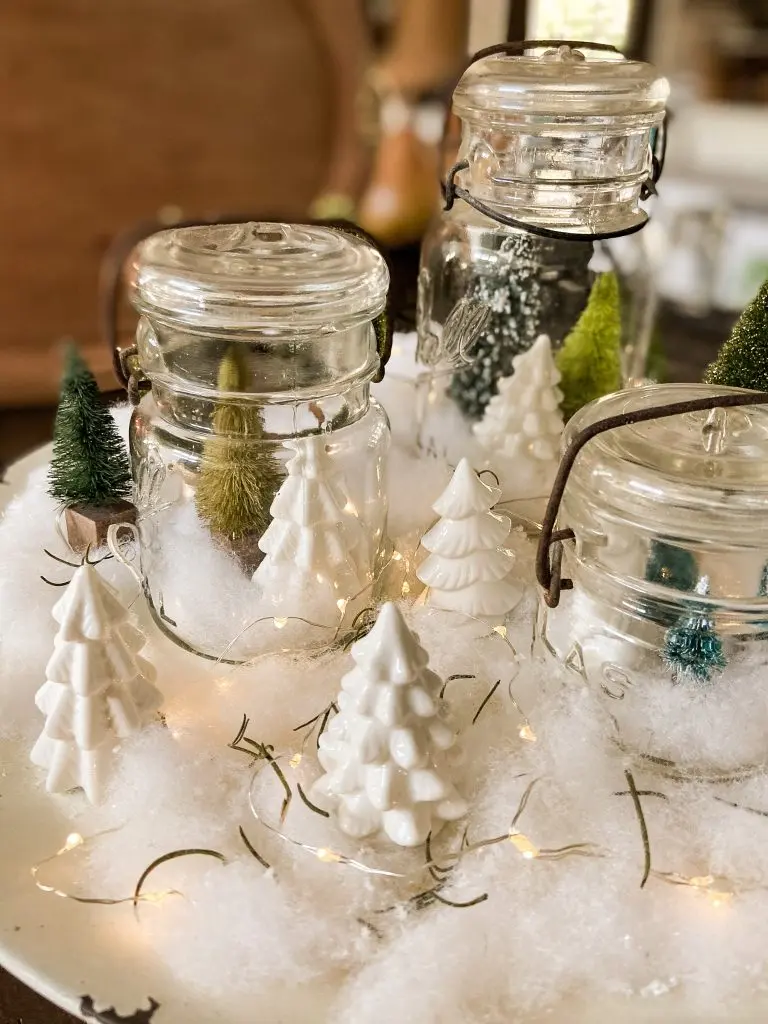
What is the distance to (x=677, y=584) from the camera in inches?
19.8

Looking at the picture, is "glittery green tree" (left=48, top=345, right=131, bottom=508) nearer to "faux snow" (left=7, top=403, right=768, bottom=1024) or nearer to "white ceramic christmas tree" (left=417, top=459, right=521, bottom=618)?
"faux snow" (left=7, top=403, right=768, bottom=1024)

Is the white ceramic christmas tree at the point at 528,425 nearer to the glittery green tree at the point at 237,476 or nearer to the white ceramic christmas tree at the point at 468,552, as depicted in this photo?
the white ceramic christmas tree at the point at 468,552

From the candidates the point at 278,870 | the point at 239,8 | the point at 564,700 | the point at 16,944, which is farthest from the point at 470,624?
the point at 239,8

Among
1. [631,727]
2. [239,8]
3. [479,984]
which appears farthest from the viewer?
[239,8]

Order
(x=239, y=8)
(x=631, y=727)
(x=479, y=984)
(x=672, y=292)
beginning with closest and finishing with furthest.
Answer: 1. (x=479, y=984)
2. (x=631, y=727)
3. (x=239, y=8)
4. (x=672, y=292)

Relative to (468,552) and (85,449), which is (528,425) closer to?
(468,552)

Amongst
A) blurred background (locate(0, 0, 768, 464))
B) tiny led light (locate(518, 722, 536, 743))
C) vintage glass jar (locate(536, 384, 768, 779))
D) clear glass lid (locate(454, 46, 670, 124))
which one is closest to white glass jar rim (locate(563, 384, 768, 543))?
vintage glass jar (locate(536, 384, 768, 779))

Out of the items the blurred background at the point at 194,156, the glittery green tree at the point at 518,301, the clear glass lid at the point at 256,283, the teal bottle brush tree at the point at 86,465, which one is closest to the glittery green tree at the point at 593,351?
the glittery green tree at the point at 518,301

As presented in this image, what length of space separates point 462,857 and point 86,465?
40 cm

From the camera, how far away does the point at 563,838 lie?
18.3 inches

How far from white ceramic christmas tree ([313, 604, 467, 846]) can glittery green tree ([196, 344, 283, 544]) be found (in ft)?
0.53

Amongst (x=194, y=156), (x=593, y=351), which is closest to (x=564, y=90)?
(x=593, y=351)

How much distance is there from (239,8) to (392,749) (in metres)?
1.65

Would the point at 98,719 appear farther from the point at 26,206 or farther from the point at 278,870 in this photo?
the point at 26,206
